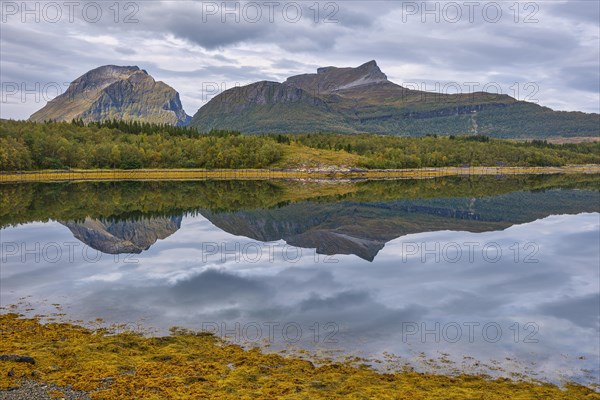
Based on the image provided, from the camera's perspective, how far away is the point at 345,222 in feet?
201

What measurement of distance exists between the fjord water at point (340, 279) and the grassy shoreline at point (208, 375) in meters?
1.44

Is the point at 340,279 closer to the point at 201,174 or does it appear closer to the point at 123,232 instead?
the point at 123,232

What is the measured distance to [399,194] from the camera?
97.6 m

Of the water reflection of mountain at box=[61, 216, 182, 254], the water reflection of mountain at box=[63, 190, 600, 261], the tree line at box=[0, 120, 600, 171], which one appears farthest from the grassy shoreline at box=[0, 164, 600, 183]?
the water reflection of mountain at box=[61, 216, 182, 254]

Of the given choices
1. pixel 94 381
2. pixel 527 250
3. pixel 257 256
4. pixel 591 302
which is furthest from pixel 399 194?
pixel 94 381

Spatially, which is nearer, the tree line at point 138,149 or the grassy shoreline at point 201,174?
the grassy shoreline at point 201,174

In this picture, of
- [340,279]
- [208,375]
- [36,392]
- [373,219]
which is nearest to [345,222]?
[373,219]

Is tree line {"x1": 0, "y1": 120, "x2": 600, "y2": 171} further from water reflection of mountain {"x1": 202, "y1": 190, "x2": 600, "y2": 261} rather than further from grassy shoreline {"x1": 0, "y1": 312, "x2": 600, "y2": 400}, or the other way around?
grassy shoreline {"x1": 0, "y1": 312, "x2": 600, "y2": 400}

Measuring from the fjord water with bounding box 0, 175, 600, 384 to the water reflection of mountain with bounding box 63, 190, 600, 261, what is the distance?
1.34 feet

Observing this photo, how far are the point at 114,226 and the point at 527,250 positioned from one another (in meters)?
40.4

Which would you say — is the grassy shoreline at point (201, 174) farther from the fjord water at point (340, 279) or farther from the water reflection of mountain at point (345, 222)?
the water reflection of mountain at point (345, 222)

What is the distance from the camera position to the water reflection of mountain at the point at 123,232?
44.2 metres

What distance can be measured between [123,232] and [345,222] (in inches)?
986

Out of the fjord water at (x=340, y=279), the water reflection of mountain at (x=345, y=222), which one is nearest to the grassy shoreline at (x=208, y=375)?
the fjord water at (x=340, y=279)
